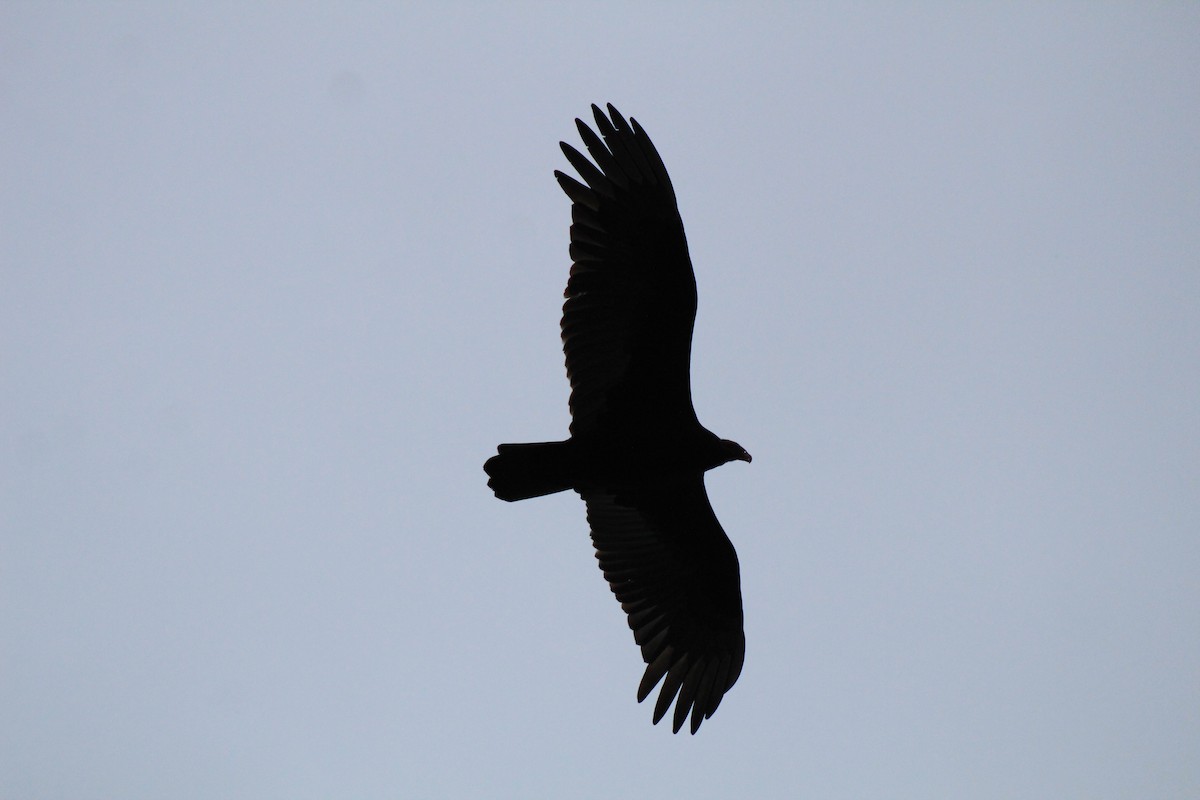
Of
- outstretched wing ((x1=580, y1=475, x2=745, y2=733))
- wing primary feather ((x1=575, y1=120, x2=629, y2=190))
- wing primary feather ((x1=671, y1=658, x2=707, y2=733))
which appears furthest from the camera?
outstretched wing ((x1=580, y1=475, x2=745, y2=733))

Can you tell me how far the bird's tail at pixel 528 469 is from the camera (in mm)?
7973

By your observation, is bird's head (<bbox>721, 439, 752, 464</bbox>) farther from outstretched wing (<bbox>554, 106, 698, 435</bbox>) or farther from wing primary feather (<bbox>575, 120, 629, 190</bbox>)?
wing primary feather (<bbox>575, 120, 629, 190</bbox>)

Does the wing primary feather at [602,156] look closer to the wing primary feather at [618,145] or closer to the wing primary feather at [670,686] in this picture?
the wing primary feather at [618,145]

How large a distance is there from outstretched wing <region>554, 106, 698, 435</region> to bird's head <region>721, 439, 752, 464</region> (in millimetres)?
671

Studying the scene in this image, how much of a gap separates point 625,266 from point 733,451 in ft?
6.10

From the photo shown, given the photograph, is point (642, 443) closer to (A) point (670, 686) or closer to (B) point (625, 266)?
(B) point (625, 266)

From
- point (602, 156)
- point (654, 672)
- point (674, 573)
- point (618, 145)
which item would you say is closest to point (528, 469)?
point (674, 573)

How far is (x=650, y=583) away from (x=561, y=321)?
8.68 feet

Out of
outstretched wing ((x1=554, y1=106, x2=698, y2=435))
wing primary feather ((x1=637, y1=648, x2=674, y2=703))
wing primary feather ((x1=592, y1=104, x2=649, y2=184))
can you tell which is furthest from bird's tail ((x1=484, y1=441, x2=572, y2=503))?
wing primary feather ((x1=592, y1=104, x2=649, y2=184))

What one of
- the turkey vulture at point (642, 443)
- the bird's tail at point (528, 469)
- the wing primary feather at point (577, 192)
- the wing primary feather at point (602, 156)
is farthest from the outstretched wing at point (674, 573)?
the wing primary feather at point (602, 156)

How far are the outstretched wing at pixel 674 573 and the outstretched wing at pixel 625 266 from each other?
129 centimetres

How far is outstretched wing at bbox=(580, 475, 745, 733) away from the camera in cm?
891

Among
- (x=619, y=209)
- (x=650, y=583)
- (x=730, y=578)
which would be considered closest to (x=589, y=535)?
(x=650, y=583)

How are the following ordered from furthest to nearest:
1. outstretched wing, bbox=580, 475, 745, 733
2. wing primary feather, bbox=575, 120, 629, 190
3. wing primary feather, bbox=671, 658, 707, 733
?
1. outstretched wing, bbox=580, 475, 745, 733
2. wing primary feather, bbox=671, 658, 707, 733
3. wing primary feather, bbox=575, 120, 629, 190
